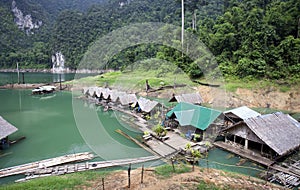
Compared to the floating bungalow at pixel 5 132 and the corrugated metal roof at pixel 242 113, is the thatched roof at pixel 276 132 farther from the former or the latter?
the floating bungalow at pixel 5 132

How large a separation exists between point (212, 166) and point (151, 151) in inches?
139

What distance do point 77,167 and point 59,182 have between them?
81.0 inches

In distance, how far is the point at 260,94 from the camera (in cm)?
2394

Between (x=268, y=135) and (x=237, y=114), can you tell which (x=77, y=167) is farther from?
(x=237, y=114)

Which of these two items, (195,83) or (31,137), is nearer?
(31,137)

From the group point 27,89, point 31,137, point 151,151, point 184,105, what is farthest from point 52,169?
point 27,89

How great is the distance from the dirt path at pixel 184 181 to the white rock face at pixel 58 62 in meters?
69.1

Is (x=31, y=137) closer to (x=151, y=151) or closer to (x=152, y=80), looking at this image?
(x=151, y=151)

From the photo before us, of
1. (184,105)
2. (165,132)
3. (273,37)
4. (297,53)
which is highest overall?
(273,37)

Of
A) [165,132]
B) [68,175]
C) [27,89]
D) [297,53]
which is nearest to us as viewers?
[68,175]

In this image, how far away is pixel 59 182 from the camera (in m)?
9.20

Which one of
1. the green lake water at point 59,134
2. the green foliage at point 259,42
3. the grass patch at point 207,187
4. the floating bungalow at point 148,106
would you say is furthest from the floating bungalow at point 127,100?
the grass patch at point 207,187

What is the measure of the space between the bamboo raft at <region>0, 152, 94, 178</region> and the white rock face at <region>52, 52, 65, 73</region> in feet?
213

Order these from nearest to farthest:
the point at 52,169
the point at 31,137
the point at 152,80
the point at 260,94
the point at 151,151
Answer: the point at 52,169
the point at 151,151
the point at 31,137
the point at 260,94
the point at 152,80
